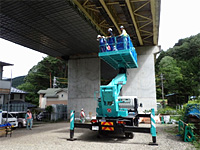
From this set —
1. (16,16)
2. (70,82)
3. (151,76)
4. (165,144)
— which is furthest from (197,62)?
(16,16)

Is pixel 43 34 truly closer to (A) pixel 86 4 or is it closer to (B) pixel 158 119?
(A) pixel 86 4

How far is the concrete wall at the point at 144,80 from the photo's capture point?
20120mm

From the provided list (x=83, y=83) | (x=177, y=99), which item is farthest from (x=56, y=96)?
(x=177, y=99)

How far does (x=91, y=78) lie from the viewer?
23562 mm

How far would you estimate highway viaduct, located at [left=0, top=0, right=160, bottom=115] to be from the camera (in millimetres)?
12602

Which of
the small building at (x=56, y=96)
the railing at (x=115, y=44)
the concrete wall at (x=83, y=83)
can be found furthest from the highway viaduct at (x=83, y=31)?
the small building at (x=56, y=96)

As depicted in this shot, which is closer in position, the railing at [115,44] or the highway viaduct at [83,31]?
the railing at [115,44]

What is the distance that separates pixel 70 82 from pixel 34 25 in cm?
1116

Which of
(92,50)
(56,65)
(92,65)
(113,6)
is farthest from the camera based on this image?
(56,65)

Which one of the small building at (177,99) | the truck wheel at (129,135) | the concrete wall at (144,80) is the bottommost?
the truck wheel at (129,135)

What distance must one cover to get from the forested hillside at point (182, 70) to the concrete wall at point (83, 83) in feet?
41.7

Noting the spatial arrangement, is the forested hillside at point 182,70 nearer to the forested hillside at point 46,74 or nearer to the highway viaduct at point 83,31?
the highway viaduct at point 83,31

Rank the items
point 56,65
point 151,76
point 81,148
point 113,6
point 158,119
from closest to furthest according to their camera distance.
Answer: point 81,148
point 113,6
point 158,119
point 151,76
point 56,65

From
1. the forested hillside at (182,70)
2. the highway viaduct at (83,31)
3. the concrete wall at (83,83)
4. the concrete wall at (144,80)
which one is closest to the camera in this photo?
the highway viaduct at (83,31)
